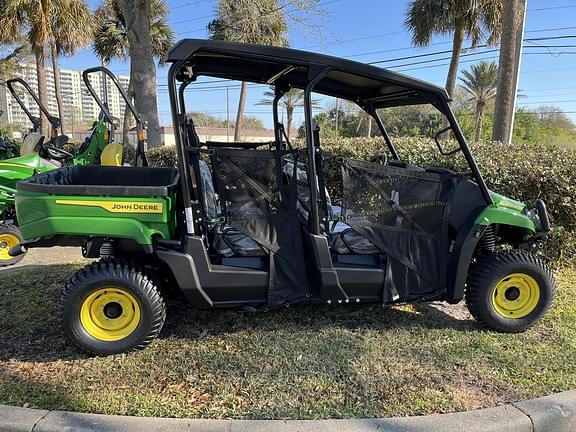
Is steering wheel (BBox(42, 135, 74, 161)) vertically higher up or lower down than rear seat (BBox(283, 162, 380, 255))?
higher up

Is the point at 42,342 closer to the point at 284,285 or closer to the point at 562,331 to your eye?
the point at 284,285

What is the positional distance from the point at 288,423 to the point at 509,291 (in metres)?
2.12

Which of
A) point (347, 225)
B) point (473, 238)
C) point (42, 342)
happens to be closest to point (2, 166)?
point (42, 342)

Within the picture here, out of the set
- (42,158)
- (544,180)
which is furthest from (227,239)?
(42,158)

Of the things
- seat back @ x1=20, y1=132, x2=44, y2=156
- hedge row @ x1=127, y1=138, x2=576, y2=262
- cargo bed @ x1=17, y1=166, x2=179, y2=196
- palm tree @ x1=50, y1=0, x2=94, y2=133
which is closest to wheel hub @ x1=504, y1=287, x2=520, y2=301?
hedge row @ x1=127, y1=138, x2=576, y2=262

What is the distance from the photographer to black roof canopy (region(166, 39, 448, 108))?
2.94 m

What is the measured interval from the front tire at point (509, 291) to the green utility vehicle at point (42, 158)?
3670 millimetres

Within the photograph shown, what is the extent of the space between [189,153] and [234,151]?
11.8 inches

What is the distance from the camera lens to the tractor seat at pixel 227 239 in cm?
329

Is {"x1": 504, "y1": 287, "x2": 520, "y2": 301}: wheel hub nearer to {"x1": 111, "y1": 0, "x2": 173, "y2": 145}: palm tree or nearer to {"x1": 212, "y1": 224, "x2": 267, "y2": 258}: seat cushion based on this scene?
{"x1": 212, "y1": 224, "x2": 267, "y2": 258}: seat cushion

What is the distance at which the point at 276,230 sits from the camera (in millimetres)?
3295

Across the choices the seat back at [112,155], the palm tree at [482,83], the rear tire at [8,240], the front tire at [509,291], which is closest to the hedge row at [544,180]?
the front tire at [509,291]

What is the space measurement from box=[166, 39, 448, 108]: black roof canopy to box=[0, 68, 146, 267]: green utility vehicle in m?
1.96

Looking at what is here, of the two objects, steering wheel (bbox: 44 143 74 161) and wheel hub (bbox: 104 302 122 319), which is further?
steering wheel (bbox: 44 143 74 161)
